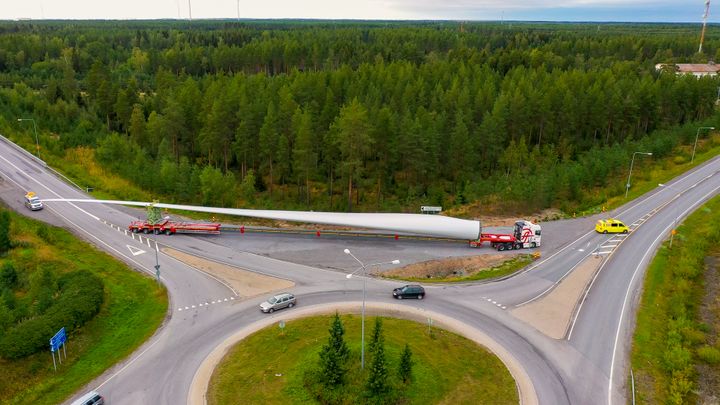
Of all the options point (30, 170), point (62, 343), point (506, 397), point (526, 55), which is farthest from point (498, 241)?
point (526, 55)

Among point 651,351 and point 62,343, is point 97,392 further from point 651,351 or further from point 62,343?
point 651,351

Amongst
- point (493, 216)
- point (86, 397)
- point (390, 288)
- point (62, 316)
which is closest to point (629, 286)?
point (493, 216)

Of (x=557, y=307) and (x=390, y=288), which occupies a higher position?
(x=557, y=307)

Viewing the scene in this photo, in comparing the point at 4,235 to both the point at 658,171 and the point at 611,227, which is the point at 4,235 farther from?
the point at 658,171

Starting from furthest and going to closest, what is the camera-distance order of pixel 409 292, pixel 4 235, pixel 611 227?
pixel 611 227 → pixel 4 235 → pixel 409 292

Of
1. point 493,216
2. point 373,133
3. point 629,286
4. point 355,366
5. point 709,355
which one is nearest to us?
point 355,366

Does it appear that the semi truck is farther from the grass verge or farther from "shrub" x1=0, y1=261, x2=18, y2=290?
"shrub" x1=0, y1=261, x2=18, y2=290

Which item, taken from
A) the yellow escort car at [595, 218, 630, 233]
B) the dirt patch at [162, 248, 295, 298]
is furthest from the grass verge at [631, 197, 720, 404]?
the dirt patch at [162, 248, 295, 298]
